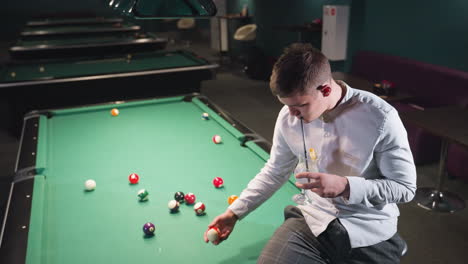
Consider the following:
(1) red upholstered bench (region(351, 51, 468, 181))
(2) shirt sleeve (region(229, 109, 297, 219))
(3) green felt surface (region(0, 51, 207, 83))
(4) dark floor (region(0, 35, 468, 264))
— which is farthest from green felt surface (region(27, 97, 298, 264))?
(1) red upholstered bench (region(351, 51, 468, 181))

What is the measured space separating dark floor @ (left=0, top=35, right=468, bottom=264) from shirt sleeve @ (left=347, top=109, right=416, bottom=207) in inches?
51.3

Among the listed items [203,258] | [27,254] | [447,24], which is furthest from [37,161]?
[447,24]

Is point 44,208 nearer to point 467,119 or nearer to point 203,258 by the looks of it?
point 203,258

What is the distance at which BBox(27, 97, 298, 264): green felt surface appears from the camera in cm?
138

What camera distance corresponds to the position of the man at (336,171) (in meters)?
1.17

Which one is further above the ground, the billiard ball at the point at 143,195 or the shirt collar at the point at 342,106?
the shirt collar at the point at 342,106

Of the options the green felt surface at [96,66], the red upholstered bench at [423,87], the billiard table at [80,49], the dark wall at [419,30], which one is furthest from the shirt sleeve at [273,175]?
the billiard table at [80,49]

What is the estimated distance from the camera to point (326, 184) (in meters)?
1.14

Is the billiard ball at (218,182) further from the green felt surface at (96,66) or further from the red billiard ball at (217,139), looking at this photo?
the green felt surface at (96,66)

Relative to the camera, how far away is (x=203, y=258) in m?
1.33

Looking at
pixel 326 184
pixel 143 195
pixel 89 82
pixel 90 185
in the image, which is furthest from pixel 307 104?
pixel 89 82

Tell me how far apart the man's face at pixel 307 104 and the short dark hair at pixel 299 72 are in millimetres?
21

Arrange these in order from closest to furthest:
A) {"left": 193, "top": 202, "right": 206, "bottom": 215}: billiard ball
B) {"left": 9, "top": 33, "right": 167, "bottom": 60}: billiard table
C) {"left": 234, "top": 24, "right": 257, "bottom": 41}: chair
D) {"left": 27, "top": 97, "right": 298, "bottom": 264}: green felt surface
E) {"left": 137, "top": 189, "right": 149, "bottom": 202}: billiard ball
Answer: {"left": 27, "top": 97, "right": 298, "bottom": 264}: green felt surface
{"left": 193, "top": 202, "right": 206, "bottom": 215}: billiard ball
{"left": 137, "top": 189, "right": 149, "bottom": 202}: billiard ball
{"left": 9, "top": 33, "right": 167, "bottom": 60}: billiard table
{"left": 234, "top": 24, "right": 257, "bottom": 41}: chair

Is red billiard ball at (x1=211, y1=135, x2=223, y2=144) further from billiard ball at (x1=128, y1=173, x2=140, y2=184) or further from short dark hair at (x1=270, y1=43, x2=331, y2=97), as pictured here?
short dark hair at (x1=270, y1=43, x2=331, y2=97)
